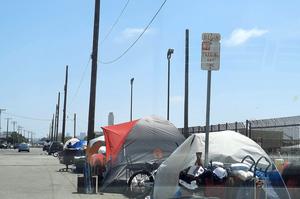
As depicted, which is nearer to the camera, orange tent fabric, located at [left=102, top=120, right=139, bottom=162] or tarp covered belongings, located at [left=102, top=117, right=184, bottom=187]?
tarp covered belongings, located at [left=102, top=117, right=184, bottom=187]

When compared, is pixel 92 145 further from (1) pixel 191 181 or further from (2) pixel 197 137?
(1) pixel 191 181

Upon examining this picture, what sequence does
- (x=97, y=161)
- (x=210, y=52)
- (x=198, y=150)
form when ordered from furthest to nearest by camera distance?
(x=97, y=161), (x=198, y=150), (x=210, y=52)

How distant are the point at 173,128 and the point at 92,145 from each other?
6.72 meters

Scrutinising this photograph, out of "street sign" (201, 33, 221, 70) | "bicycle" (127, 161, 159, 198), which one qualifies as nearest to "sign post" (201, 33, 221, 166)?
"street sign" (201, 33, 221, 70)

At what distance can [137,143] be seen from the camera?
59.7ft

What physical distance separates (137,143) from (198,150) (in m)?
6.51

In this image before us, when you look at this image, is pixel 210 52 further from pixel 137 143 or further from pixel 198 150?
pixel 137 143

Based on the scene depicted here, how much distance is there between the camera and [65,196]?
15719 millimetres

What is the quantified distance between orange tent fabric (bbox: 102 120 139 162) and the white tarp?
233 inches

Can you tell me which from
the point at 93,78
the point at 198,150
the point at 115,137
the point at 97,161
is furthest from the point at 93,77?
the point at 198,150

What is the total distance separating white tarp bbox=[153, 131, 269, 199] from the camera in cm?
1144

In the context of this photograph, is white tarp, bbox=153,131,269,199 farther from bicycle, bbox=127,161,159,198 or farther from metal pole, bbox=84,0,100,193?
metal pole, bbox=84,0,100,193

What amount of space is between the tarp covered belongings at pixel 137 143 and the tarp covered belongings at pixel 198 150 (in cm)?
575

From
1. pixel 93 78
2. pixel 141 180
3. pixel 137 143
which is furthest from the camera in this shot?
pixel 93 78
